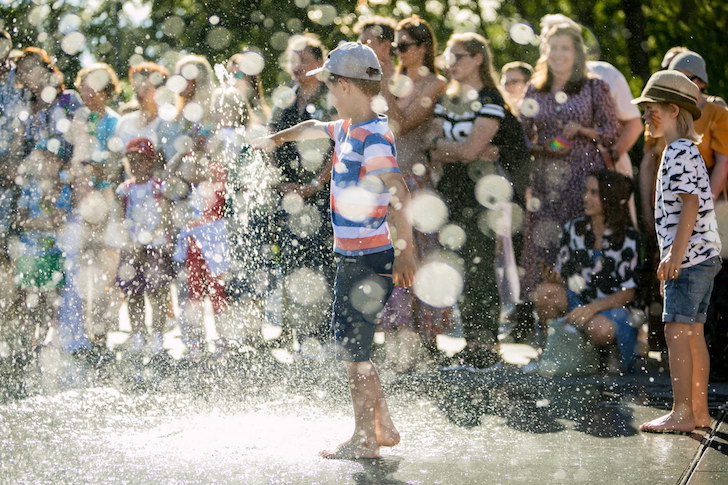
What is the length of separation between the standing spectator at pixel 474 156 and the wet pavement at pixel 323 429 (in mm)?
512

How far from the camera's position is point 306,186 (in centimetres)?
765

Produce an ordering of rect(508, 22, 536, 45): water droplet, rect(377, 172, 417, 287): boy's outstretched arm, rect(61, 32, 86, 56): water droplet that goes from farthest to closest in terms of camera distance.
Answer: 1. rect(61, 32, 86, 56): water droplet
2. rect(508, 22, 536, 45): water droplet
3. rect(377, 172, 417, 287): boy's outstretched arm

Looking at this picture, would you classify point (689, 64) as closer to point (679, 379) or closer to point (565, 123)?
point (565, 123)

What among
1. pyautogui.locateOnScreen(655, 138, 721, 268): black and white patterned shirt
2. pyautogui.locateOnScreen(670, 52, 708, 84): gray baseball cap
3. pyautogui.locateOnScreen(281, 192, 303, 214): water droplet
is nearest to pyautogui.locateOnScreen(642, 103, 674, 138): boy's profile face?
pyautogui.locateOnScreen(655, 138, 721, 268): black and white patterned shirt

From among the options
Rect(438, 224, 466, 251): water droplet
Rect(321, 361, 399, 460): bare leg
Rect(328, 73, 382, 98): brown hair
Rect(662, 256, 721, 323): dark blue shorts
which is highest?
Rect(328, 73, 382, 98): brown hair

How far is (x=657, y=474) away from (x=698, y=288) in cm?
126

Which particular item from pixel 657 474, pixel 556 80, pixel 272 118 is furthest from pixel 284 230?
pixel 657 474

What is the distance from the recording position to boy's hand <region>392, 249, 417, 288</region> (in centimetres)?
481

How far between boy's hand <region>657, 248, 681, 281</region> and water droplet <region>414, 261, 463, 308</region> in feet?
7.67

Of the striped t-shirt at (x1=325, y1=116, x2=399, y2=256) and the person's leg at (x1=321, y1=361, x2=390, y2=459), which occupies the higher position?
the striped t-shirt at (x1=325, y1=116, x2=399, y2=256)

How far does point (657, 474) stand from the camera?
180 inches

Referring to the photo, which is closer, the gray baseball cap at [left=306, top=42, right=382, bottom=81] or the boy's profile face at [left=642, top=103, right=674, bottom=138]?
the gray baseball cap at [left=306, top=42, right=382, bottom=81]

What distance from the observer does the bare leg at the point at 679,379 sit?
18.0 ft

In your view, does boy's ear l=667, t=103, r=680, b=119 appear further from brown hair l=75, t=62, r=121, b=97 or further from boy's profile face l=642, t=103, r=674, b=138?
brown hair l=75, t=62, r=121, b=97
